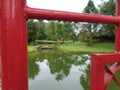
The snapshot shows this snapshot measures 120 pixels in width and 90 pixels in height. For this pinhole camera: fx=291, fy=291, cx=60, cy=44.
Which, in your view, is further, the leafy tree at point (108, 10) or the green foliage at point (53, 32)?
the green foliage at point (53, 32)

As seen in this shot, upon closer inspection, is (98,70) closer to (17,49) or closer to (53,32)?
(17,49)

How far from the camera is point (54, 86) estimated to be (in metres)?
8.01

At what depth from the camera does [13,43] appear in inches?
34.8

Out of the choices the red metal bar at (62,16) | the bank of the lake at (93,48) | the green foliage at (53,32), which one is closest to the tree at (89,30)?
the bank of the lake at (93,48)

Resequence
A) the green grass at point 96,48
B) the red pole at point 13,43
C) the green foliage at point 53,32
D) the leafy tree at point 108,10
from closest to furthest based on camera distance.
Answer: the red pole at point 13,43 → the green grass at point 96,48 → the leafy tree at point 108,10 → the green foliage at point 53,32

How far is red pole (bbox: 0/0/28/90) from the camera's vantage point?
0.88m

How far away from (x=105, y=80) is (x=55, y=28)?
91.5 ft

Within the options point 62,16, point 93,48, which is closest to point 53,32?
point 93,48

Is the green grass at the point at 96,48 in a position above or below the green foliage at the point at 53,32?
below

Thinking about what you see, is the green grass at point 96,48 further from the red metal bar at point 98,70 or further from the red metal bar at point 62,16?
the red metal bar at point 98,70

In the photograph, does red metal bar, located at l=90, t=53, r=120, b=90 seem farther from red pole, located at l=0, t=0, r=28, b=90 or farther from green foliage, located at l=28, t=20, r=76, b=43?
green foliage, located at l=28, t=20, r=76, b=43

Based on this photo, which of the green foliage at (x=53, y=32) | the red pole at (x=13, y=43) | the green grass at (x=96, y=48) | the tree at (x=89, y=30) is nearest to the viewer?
the red pole at (x=13, y=43)

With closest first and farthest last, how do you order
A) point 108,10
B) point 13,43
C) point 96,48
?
point 13,43 < point 108,10 < point 96,48

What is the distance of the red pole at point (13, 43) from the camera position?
884 mm
